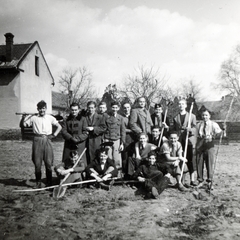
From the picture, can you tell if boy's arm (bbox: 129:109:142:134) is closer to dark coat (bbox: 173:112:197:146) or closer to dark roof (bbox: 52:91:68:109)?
dark coat (bbox: 173:112:197:146)

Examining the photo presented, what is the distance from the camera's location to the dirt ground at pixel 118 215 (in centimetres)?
326

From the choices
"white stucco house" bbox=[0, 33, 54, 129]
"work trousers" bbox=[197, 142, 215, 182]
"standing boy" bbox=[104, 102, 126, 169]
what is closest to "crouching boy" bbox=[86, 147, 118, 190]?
"standing boy" bbox=[104, 102, 126, 169]

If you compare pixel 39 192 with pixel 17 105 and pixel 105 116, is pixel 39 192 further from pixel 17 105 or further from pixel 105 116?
pixel 17 105

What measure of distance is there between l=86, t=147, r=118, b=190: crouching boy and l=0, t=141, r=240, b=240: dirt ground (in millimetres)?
218

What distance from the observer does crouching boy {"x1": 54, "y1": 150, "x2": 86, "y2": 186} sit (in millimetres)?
5398

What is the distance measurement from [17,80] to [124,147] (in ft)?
47.6

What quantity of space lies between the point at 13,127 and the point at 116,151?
13086mm

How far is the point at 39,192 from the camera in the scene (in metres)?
5.12

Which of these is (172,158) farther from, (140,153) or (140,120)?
(140,120)

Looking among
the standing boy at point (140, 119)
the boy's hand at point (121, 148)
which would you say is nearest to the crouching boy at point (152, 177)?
the boy's hand at point (121, 148)

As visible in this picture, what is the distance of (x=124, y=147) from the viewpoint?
20.2 ft

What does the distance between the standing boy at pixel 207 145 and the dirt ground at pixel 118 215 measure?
425 mm

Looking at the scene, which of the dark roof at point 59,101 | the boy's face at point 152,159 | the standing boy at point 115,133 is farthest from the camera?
the dark roof at point 59,101

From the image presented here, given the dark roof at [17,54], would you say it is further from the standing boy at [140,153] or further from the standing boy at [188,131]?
the standing boy at [188,131]
